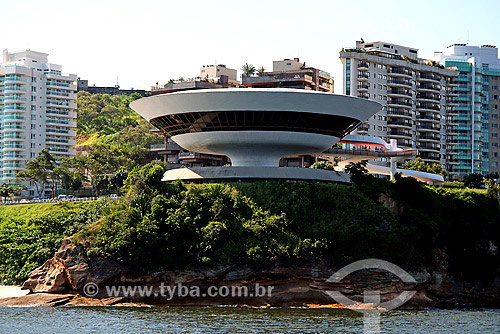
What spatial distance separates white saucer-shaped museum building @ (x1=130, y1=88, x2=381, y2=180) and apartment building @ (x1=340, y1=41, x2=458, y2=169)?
55.4 metres

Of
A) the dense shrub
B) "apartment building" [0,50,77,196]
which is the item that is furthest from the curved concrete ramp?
"apartment building" [0,50,77,196]

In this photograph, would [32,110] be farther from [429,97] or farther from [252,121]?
[252,121]

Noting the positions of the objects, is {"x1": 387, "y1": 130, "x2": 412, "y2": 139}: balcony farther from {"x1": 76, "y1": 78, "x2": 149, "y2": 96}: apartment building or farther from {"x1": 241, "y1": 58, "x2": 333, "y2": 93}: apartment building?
{"x1": 76, "y1": 78, "x2": 149, "y2": 96}: apartment building

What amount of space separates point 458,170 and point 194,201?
306 feet

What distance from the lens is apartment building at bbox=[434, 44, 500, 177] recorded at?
143m

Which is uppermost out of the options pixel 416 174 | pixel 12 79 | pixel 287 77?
pixel 12 79

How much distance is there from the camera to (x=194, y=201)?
197ft

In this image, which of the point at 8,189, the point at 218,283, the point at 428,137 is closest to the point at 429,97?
the point at 428,137

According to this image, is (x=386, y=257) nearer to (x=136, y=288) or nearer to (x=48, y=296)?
(x=136, y=288)

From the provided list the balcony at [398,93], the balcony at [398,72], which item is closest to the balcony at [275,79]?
the balcony at [398,72]

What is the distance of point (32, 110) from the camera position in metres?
131

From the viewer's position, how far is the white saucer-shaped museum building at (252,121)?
63812 mm

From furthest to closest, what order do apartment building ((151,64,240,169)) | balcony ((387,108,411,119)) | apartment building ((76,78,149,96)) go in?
1. apartment building ((76,78,149,96))
2. balcony ((387,108,411,119))
3. apartment building ((151,64,240,169))

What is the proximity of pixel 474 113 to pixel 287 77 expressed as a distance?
50.5m
